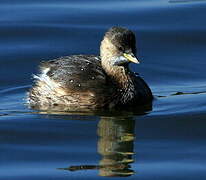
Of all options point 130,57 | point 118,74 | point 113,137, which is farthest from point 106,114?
point 113,137

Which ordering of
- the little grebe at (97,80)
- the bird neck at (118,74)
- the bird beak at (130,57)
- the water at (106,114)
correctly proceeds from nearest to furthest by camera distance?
the water at (106,114)
the bird beak at (130,57)
the little grebe at (97,80)
the bird neck at (118,74)

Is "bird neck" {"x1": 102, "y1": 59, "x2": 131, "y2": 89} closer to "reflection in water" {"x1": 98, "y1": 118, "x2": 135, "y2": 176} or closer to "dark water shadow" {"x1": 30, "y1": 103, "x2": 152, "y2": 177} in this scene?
"dark water shadow" {"x1": 30, "y1": 103, "x2": 152, "y2": 177}

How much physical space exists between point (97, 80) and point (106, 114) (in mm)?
480

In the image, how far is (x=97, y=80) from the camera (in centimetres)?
1355

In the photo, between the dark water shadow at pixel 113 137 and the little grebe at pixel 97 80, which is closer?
the dark water shadow at pixel 113 137

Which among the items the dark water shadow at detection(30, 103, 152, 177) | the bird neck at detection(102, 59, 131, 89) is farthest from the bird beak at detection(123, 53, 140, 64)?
the dark water shadow at detection(30, 103, 152, 177)

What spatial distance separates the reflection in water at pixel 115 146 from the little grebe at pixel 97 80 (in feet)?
1.31

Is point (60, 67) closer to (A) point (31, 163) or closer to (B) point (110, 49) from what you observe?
(B) point (110, 49)

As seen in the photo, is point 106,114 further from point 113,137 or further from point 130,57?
point 113,137

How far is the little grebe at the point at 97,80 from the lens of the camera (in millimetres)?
13555

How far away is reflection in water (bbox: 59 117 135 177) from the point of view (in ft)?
37.3

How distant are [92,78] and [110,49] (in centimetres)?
49

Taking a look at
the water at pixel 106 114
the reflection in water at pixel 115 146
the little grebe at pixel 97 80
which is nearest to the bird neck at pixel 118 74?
the little grebe at pixel 97 80

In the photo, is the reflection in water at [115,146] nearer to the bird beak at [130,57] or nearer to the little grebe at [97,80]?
the little grebe at [97,80]
